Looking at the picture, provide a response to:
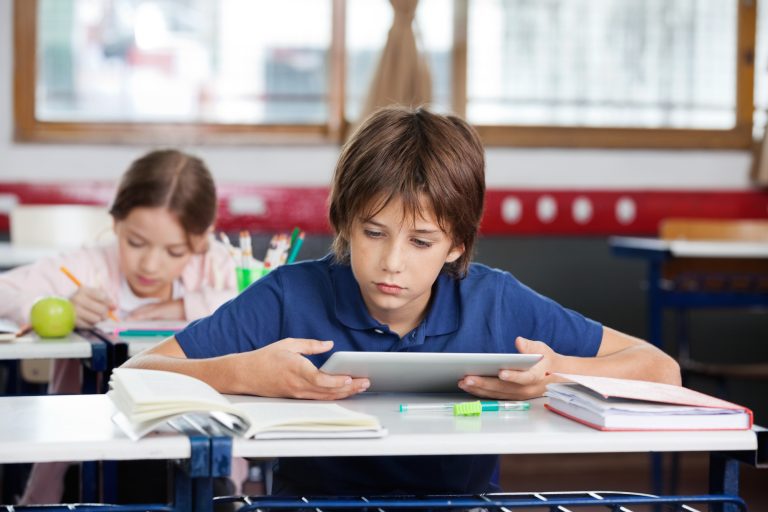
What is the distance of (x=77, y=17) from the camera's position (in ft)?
14.0

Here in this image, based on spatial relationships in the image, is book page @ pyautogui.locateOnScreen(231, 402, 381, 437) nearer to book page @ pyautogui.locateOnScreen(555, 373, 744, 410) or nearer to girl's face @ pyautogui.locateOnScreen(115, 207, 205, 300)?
book page @ pyautogui.locateOnScreen(555, 373, 744, 410)

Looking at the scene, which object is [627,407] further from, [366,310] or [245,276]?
[245,276]

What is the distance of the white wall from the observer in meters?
4.23

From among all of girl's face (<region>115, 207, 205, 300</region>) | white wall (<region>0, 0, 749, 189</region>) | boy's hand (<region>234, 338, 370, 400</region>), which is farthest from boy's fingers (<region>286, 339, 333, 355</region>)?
white wall (<region>0, 0, 749, 189</region>)

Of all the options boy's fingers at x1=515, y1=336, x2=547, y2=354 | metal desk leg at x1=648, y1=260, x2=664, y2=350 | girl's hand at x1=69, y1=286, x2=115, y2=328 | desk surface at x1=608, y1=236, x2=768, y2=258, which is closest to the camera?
boy's fingers at x1=515, y1=336, x2=547, y2=354

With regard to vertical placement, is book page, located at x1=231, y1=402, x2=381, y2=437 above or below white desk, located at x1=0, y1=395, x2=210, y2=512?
above

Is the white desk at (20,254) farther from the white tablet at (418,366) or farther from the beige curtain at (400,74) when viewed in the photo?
the white tablet at (418,366)

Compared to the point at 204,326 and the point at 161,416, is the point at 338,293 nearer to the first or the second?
the point at 204,326

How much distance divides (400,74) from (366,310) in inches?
106

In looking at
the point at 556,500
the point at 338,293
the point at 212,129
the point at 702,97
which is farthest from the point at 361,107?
the point at 556,500

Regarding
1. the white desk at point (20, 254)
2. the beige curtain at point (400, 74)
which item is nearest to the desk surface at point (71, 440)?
the white desk at point (20, 254)

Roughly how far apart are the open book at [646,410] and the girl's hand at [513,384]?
0.27 ft

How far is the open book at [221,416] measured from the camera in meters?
1.13

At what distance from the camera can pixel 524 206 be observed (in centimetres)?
444
